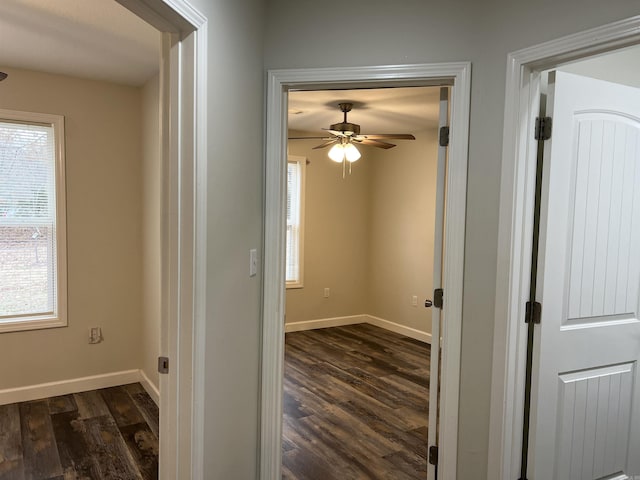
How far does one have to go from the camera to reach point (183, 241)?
1540 mm

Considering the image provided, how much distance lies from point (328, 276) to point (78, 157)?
336cm

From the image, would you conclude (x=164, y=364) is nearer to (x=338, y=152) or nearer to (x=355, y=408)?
(x=355, y=408)

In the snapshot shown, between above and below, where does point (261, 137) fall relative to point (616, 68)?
below

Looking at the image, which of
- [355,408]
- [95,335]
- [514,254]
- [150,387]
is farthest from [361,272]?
[514,254]

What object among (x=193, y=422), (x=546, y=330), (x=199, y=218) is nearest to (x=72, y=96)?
(x=199, y=218)

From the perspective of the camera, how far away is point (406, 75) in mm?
1912

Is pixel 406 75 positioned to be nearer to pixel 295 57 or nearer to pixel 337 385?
pixel 295 57

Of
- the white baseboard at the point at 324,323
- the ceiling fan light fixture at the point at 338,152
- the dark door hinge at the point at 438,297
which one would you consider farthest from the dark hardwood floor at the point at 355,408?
the ceiling fan light fixture at the point at 338,152

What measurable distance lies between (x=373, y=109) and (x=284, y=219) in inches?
105

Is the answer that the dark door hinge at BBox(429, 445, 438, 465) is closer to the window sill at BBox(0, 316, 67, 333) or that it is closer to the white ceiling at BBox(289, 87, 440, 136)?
the white ceiling at BBox(289, 87, 440, 136)

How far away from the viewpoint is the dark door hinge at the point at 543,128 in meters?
1.84

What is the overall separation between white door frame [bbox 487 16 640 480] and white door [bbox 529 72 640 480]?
3.0 inches

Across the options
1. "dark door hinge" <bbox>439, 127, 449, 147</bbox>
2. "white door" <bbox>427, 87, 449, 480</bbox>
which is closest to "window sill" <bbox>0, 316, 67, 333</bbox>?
"white door" <bbox>427, 87, 449, 480</bbox>

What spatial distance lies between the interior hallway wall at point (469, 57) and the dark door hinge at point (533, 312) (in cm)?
16
